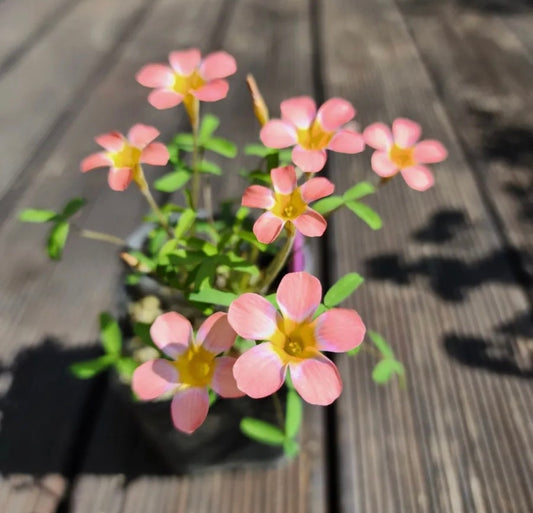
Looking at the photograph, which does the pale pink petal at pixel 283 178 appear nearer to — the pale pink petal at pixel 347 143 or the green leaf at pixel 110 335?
the pale pink petal at pixel 347 143

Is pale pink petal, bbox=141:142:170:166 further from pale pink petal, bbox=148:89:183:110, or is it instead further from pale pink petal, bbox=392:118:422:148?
pale pink petal, bbox=392:118:422:148

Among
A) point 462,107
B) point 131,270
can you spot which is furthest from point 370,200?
point 131,270

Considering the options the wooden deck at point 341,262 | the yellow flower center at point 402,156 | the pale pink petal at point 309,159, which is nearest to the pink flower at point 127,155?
the pale pink petal at point 309,159

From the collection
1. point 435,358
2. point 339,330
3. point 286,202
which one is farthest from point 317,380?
point 435,358

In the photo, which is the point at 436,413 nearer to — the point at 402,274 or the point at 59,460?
the point at 402,274

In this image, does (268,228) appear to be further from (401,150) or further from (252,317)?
(401,150)
